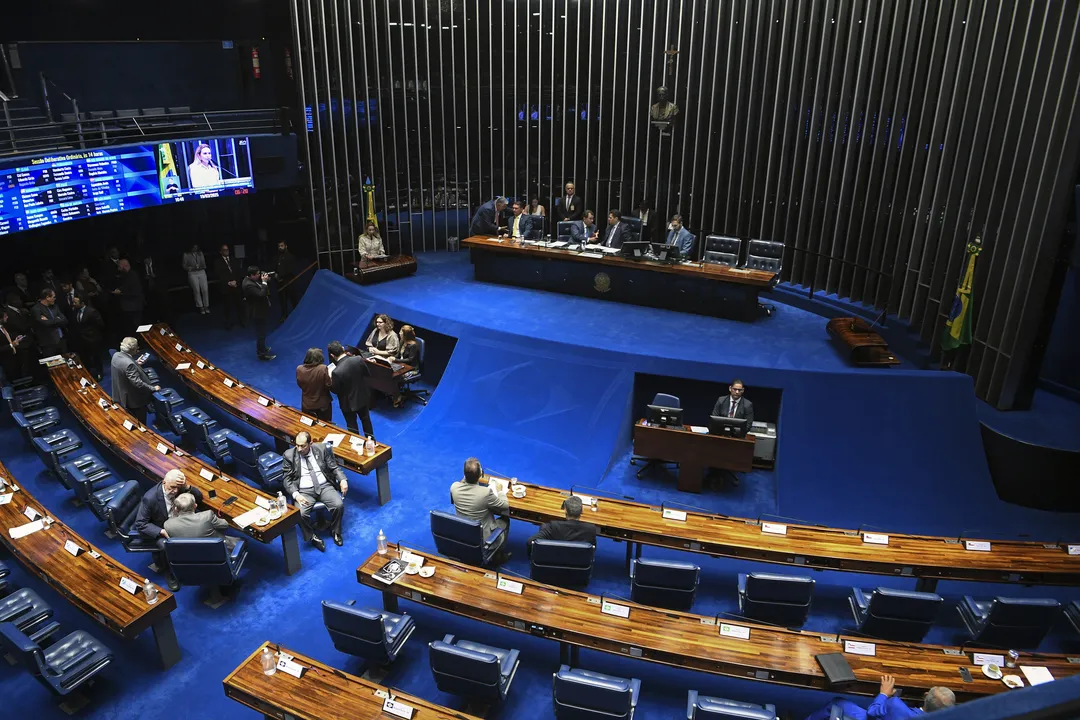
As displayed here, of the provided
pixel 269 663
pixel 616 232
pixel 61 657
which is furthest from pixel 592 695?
pixel 616 232

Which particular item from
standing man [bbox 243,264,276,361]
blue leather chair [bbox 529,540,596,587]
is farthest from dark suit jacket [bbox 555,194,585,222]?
blue leather chair [bbox 529,540,596,587]

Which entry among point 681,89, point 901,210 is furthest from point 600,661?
point 681,89

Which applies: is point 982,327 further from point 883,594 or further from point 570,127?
point 570,127

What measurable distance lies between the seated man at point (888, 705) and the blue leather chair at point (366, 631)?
3181 mm

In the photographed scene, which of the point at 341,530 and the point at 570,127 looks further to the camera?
the point at 570,127

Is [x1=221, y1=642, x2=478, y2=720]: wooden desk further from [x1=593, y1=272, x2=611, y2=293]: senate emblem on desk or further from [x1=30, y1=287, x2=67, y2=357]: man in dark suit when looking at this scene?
[x1=593, y1=272, x2=611, y2=293]: senate emblem on desk

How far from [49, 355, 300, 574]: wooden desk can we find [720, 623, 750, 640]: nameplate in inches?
162

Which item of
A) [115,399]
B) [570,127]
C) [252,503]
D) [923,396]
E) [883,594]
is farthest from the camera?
[570,127]

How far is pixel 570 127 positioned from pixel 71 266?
9.90 metres

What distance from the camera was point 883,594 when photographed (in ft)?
19.6

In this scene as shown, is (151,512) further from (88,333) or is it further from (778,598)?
(88,333)

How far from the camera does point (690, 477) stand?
358 inches

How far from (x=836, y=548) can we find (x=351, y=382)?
5851 mm

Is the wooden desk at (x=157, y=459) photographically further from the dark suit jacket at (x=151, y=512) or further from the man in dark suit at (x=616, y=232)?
the man in dark suit at (x=616, y=232)
